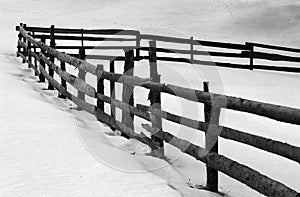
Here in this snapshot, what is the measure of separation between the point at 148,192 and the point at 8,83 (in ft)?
23.5

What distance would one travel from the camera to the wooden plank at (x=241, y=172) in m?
4.57

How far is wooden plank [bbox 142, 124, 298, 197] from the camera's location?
4.57m

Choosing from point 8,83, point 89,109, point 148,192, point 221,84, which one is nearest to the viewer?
point 148,192

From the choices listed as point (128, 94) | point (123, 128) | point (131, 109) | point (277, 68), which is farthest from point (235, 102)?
point (277, 68)

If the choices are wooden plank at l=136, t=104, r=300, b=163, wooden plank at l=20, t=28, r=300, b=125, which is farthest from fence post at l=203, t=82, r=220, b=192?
wooden plank at l=20, t=28, r=300, b=125

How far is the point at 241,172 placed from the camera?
5188 millimetres

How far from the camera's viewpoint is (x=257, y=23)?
3800 cm

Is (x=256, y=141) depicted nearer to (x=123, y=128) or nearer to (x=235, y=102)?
(x=235, y=102)

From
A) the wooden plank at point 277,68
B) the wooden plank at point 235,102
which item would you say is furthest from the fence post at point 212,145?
the wooden plank at point 277,68

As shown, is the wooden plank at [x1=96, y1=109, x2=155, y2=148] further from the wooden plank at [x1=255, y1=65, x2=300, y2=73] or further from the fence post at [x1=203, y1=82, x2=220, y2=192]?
the wooden plank at [x1=255, y1=65, x2=300, y2=73]

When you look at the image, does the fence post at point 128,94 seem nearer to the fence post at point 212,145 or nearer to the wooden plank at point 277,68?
the fence post at point 212,145

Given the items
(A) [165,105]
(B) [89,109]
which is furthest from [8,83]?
(A) [165,105]

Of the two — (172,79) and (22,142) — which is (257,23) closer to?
(172,79)

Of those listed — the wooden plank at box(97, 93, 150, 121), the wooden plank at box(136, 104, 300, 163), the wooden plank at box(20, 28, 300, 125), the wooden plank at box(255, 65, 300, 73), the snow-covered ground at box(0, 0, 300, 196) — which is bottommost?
the wooden plank at box(255, 65, 300, 73)
